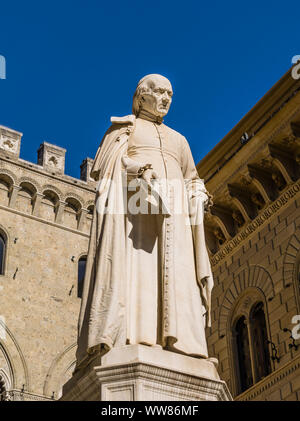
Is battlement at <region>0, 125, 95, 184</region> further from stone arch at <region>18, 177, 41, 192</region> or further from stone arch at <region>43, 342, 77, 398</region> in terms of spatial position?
stone arch at <region>43, 342, 77, 398</region>

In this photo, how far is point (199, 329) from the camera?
497 centimetres

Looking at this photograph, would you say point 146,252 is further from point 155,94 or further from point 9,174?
point 9,174

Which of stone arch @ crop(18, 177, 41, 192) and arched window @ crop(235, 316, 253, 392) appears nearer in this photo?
arched window @ crop(235, 316, 253, 392)

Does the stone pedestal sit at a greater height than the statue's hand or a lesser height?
lesser

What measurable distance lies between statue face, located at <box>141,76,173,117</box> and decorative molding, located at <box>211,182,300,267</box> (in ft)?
24.1

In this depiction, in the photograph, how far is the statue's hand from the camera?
5.17m

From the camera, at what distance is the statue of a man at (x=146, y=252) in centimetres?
481

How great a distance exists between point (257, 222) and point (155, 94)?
27.1 ft

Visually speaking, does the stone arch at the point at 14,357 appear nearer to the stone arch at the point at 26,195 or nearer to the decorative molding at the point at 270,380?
the stone arch at the point at 26,195

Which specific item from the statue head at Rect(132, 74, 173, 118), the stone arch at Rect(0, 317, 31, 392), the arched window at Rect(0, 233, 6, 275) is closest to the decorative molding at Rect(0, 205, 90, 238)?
the arched window at Rect(0, 233, 6, 275)

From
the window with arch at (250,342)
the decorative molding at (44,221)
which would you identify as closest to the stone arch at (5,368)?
the decorative molding at (44,221)

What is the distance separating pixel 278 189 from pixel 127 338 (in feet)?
30.0
